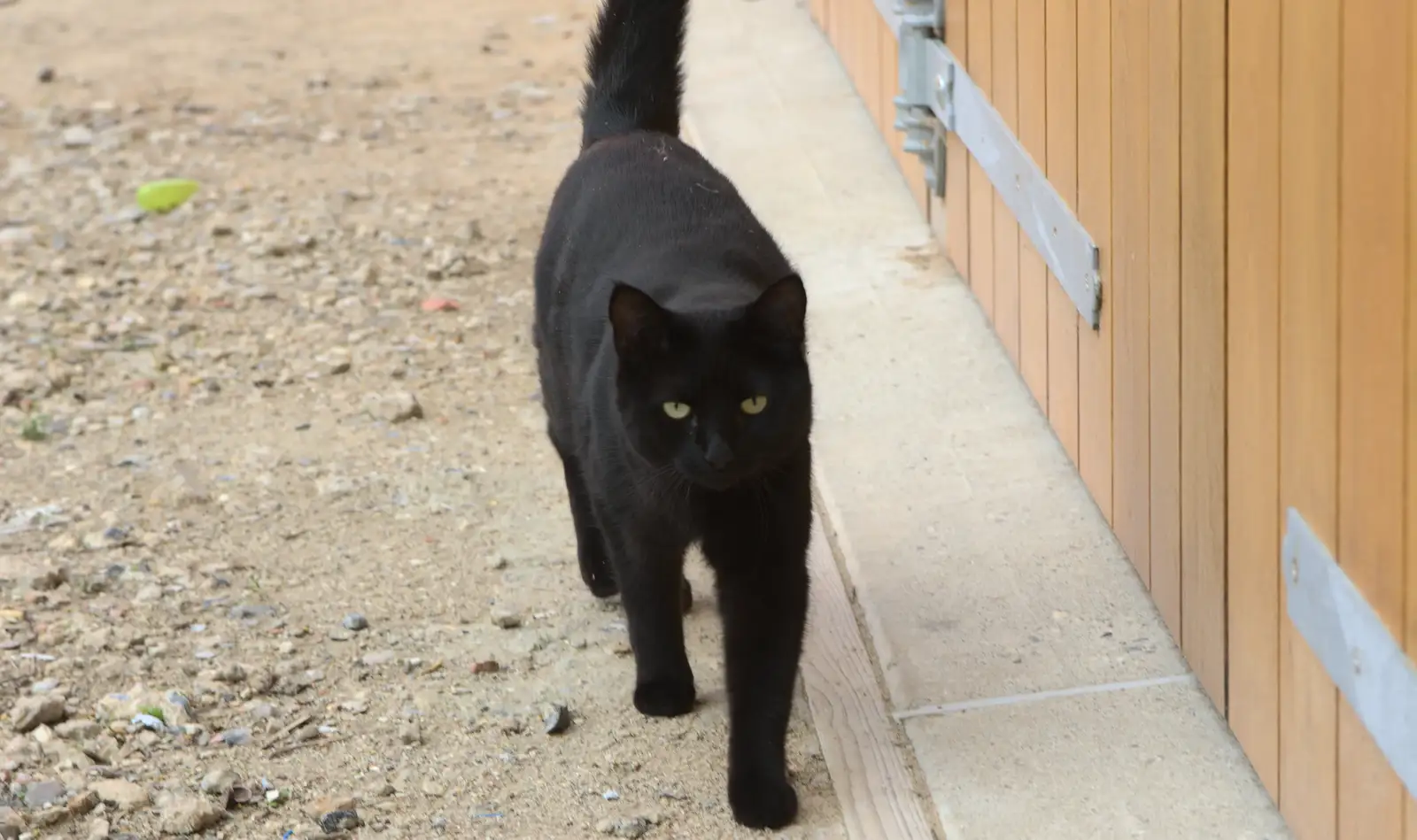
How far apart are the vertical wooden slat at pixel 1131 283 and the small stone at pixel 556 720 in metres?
1.15

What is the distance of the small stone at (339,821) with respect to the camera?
2.80m

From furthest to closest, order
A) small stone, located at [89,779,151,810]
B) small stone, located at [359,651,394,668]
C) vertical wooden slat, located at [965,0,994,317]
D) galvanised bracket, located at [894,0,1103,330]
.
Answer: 1. vertical wooden slat, located at [965,0,994,317]
2. galvanised bracket, located at [894,0,1103,330]
3. small stone, located at [359,651,394,668]
4. small stone, located at [89,779,151,810]

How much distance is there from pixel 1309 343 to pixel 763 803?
1116 mm

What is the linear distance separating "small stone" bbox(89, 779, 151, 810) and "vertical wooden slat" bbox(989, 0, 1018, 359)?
93.0 inches

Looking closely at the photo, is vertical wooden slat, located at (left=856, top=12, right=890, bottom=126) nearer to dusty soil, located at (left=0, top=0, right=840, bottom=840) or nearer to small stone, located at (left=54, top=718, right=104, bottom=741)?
dusty soil, located at (left=0, top=0, right=840, bottom=840)

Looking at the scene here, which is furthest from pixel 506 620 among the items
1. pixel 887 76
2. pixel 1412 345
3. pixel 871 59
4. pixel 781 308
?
pixel 871 59

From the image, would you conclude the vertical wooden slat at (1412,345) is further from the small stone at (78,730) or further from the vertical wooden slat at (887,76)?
the vertical wooden slat at (887,76)

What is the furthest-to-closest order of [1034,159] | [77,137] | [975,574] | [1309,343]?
[77,137] → [1034,159] → [975,574] → [1309,343]

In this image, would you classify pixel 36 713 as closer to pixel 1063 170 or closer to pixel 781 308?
pixel 781 308

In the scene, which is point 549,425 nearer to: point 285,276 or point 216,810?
point 216,810

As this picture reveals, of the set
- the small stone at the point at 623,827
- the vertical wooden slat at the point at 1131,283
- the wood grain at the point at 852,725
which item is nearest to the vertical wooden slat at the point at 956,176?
the vertical wooden slat at the point at 1131,283

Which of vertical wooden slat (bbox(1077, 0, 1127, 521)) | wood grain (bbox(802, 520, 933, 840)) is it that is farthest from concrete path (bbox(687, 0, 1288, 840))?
vertical wooden slat (bbox(1077, 0, 1127, 521))

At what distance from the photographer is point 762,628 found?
A: 2.86 m

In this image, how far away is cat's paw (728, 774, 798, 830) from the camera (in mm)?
2748
